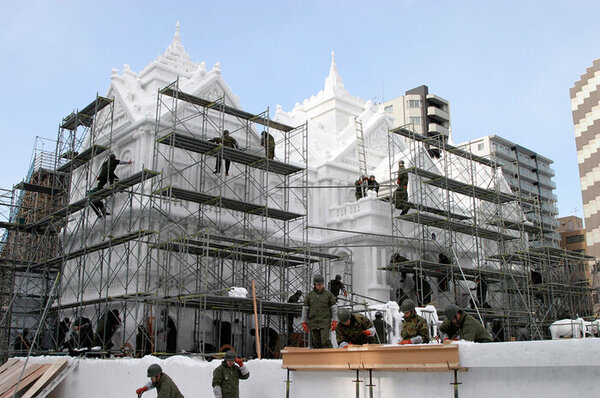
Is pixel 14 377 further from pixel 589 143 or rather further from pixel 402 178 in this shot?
pixel 589 143

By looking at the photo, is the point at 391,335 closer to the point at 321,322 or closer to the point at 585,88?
the point at 321,322

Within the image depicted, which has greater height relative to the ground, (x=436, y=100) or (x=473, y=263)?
(x=436, y=100)

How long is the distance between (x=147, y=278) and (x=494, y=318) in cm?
1645

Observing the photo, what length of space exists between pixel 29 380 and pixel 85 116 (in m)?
16.1

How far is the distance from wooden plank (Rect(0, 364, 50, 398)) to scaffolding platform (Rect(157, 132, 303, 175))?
9956mm

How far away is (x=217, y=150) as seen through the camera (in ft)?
89.8

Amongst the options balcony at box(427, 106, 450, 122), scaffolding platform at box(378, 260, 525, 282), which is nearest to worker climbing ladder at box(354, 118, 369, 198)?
scaffolding platform at box(378, 260, 525, 282)

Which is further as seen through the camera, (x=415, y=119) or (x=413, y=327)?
(x=415, y=119)

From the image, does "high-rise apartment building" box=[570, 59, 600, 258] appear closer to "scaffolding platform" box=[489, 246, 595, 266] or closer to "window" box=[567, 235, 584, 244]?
"scaffolding platform" box=[489, 246, 595, 266]

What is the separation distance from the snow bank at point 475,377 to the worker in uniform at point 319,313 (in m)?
1.11

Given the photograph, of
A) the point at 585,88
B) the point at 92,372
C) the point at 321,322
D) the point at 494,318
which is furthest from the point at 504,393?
the point at 585,88

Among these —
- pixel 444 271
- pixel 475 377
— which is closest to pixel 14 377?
pixel 475 377

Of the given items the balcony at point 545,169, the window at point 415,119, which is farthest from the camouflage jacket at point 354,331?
the balcony at point 545,169

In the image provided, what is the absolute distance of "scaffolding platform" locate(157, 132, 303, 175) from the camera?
26.3 metres
